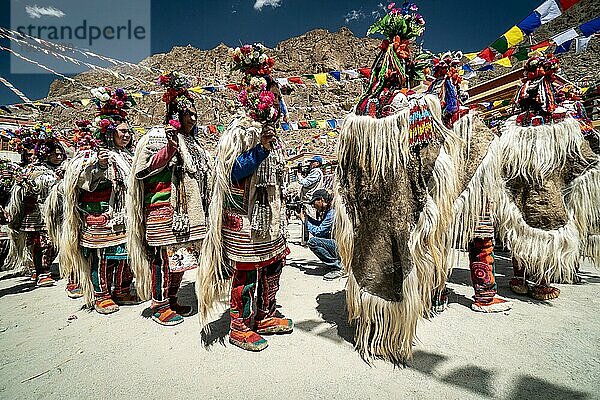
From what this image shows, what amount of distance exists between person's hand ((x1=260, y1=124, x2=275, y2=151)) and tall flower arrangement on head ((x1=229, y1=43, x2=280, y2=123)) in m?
0.05

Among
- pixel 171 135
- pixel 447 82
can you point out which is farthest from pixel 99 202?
pixel 447 82

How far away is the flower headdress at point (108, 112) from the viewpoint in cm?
323

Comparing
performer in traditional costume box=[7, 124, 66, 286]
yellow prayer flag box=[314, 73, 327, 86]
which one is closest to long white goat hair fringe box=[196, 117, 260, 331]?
performer in traditional costume box=[7, 124, 66, 286]

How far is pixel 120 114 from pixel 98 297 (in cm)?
187

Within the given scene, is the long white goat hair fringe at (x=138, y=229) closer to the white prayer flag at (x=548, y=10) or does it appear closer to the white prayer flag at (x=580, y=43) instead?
the white prayer flag at (x=548, y=10)

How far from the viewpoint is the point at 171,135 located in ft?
8.87

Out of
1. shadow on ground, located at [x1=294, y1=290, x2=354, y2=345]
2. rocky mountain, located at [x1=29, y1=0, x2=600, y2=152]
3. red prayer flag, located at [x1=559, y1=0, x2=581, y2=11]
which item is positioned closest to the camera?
shadow on ground, located at [x1=294, y1=290, x2=354, y2=345]

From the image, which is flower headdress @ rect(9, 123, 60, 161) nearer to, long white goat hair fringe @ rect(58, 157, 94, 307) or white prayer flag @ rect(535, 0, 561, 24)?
long white goat hair fringe @ rect(58, 157, 94, 307)

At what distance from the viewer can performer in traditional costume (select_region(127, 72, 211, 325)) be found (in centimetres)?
278

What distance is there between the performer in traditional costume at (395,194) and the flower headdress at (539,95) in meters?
1.43

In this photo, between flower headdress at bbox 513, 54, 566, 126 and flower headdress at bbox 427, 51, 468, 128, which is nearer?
flower headdress at bbox 427, 51, 468, 128

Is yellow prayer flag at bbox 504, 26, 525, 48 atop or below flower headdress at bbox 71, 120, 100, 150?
atop

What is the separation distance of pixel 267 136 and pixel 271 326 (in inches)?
61.1

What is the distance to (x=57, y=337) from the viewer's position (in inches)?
111
